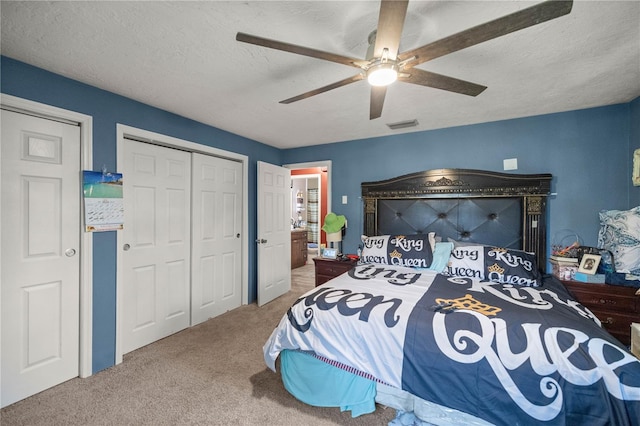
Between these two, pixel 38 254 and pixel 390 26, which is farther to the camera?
pixel 38 254

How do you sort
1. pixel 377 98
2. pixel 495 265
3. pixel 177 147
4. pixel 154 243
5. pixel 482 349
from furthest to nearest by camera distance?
1. pixel 177 147
2. pixel 154 243
3. pixel 495 265
4. pixel 377 98
5. pixel 482 349

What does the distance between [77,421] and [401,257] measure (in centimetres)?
270

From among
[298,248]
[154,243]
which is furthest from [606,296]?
[298,248]

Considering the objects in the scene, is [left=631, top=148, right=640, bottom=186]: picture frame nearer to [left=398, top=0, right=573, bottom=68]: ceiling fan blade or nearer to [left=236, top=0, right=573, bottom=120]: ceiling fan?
[left=236, top=0, right=573, bottom=120]: ceiling fan

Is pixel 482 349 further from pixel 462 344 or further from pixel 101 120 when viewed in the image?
pixel 101 120

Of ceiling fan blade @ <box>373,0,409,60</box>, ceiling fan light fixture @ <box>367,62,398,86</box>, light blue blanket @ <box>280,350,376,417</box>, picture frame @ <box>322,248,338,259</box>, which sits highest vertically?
ceiling fan blade @ <box>373,0,409,60</box>

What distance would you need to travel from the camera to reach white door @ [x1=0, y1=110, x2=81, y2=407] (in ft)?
5.76

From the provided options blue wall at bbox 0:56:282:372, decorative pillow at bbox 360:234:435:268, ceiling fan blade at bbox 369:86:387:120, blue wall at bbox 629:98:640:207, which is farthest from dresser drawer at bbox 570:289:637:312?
blue wall at bbox 0:56:282:372

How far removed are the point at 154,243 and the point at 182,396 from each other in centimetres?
142

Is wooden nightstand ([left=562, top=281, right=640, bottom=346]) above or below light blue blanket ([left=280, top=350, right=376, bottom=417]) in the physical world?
above

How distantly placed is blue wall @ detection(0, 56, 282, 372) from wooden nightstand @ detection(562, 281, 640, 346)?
3.71 m

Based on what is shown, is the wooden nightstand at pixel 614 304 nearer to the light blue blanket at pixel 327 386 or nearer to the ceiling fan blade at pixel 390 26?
the light blue blanket at pixel 327 386

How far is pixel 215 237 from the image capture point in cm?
318

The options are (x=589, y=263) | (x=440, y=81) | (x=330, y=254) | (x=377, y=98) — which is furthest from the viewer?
(x=330, y=254)
